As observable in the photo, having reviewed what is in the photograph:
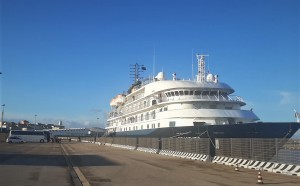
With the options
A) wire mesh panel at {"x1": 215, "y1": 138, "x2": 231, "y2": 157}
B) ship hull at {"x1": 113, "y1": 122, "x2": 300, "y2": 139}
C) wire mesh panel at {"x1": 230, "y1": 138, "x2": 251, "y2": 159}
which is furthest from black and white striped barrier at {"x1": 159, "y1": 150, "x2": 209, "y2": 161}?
wire mesh panel at {"x1": 230, "y1": 138, "x2": 251, "y2": 159}

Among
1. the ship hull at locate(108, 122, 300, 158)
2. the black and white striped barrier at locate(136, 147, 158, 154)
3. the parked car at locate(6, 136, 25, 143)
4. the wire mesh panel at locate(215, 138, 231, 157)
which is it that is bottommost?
the black and white striped barrier at locate(136, 147, 158, 154)

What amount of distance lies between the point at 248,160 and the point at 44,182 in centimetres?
1253

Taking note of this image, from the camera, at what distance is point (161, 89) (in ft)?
154

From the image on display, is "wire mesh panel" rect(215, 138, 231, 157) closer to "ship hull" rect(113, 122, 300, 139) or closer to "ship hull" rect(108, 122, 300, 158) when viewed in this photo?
"ship hull" rect(108, 122, 300, 158)

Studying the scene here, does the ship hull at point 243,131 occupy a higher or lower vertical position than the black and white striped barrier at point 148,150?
higher

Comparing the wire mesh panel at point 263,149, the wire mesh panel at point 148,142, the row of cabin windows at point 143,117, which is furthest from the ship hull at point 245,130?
the wire mesh panel at point 263,149

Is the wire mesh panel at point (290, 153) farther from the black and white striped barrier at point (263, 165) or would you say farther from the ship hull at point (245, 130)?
the ship hull at point (245, 130)

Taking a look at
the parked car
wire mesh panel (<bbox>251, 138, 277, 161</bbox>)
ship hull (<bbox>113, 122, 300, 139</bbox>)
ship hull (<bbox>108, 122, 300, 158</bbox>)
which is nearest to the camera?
wire mesh panel (<bbox>251, 138, 277, 161</bbox>)

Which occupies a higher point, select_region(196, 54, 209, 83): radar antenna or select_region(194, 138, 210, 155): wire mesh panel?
select_region(196, 54, 209, 83): radar antenna

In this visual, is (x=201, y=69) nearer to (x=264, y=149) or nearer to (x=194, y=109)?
(x=194, y=109)

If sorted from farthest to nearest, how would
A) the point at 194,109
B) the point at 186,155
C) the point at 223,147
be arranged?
the point at 194,109
the point at 186,155
the point at 223,147

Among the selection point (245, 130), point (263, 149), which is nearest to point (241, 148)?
point (263, 149)

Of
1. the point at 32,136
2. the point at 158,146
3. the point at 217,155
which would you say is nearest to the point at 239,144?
the point at 217,155

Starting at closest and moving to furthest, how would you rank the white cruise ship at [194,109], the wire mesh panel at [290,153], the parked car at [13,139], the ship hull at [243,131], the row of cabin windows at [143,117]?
the wire mesh panel at [290,153] < the ship hull at [243,131] < the white cruise ship at [194,109] < the row of cabin windows at [143,117] < the parked car at [13,139]
